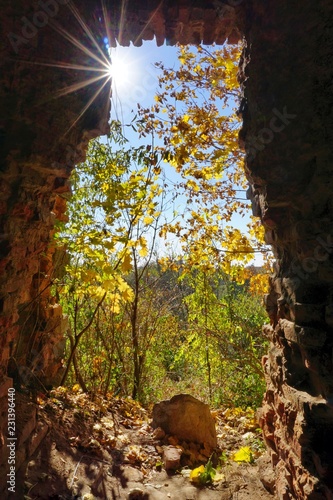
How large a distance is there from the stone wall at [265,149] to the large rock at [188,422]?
4.42ft

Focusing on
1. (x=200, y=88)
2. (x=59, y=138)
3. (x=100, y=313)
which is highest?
(x=200, y=88)

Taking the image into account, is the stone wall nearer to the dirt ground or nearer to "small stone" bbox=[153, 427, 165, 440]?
the dirt ground

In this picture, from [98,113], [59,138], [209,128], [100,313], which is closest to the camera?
[59,138]

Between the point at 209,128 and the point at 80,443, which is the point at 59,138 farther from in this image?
the point at 80,443

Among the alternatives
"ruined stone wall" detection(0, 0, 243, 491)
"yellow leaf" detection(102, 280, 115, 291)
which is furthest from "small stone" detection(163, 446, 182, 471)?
"yellow leaf" detection(102, 280, 115, 291)

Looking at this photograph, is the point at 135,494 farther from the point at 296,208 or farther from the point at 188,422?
the point at 296,208

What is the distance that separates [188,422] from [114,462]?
35.7 inches

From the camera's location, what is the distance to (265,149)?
224 cm

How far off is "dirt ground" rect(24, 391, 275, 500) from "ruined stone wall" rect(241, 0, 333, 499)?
700 mm

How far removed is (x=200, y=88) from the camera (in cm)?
454

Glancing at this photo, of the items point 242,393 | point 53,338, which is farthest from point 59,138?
point 242,393

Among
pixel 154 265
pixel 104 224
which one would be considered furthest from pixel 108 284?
pixel 154 265

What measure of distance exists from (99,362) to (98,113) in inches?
164

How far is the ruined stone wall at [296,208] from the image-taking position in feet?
6.07
